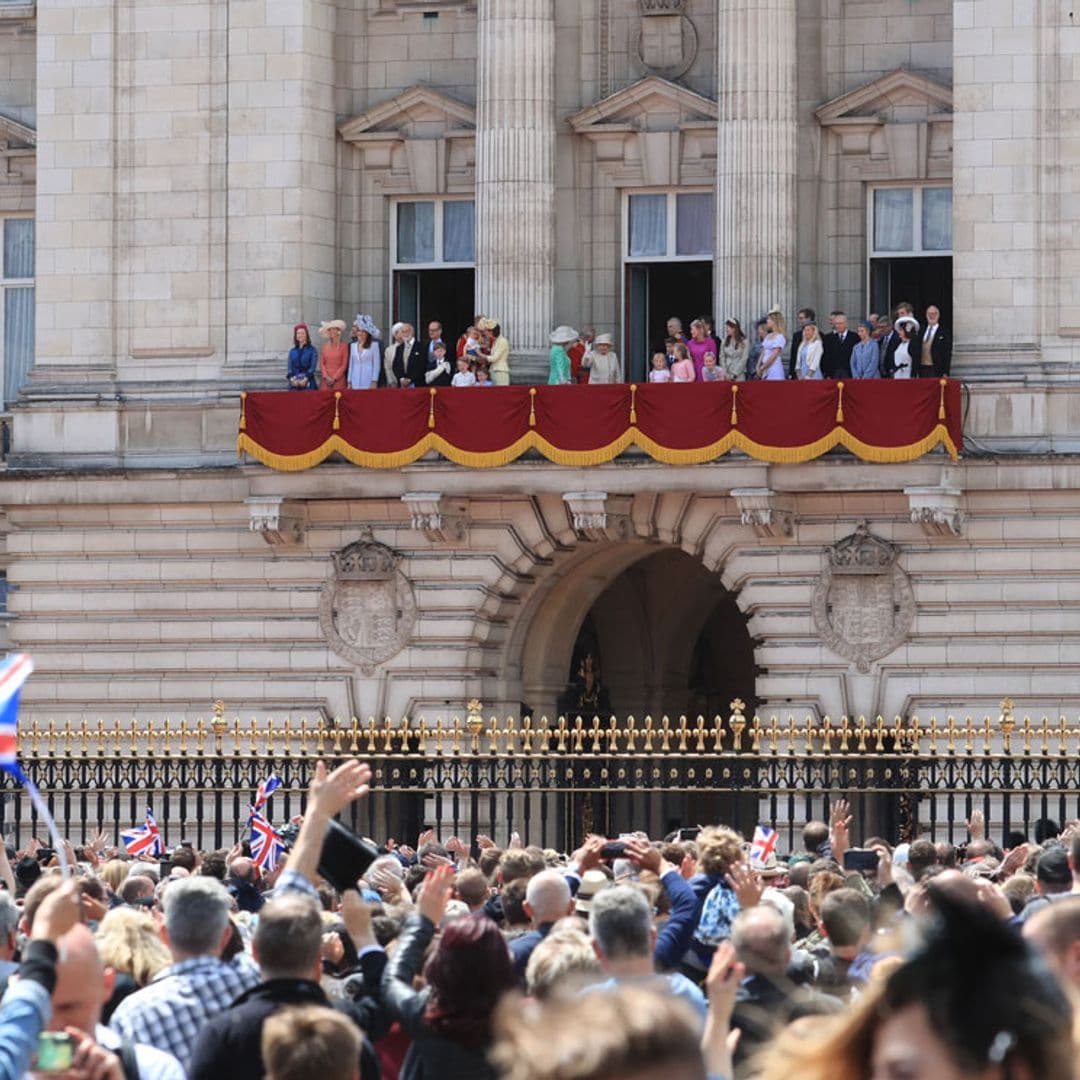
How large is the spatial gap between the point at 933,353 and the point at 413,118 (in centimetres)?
820

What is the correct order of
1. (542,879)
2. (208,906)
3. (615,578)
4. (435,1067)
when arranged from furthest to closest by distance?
(615,578)
(542,879)
(208,906)
(435,1067)

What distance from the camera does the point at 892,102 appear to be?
39.4m

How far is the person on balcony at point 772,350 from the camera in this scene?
124 ft

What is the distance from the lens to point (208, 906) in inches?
406

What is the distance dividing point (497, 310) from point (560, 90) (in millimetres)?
3247

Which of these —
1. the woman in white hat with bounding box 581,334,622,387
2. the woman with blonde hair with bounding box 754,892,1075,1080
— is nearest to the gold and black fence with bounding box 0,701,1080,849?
the woman in white hat with bounding box 581,334,622,387

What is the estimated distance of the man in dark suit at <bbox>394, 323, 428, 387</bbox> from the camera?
39.0 m

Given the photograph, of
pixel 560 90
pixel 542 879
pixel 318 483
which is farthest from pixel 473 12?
pixel 542 879

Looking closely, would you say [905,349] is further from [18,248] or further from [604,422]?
[18,248]

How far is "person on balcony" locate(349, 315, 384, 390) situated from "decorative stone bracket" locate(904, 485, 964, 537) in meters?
6.94

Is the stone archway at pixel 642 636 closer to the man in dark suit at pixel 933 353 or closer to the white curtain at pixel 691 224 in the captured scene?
the white curtain at pixel 691 224

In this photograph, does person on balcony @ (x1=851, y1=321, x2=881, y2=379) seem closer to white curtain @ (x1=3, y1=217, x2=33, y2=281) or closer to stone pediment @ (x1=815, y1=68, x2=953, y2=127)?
stone pediment @ (x1=815, y1=68, x2=953, y2=127)

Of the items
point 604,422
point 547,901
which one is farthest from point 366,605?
point 547,901

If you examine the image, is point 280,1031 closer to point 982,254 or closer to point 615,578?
point 982,254
